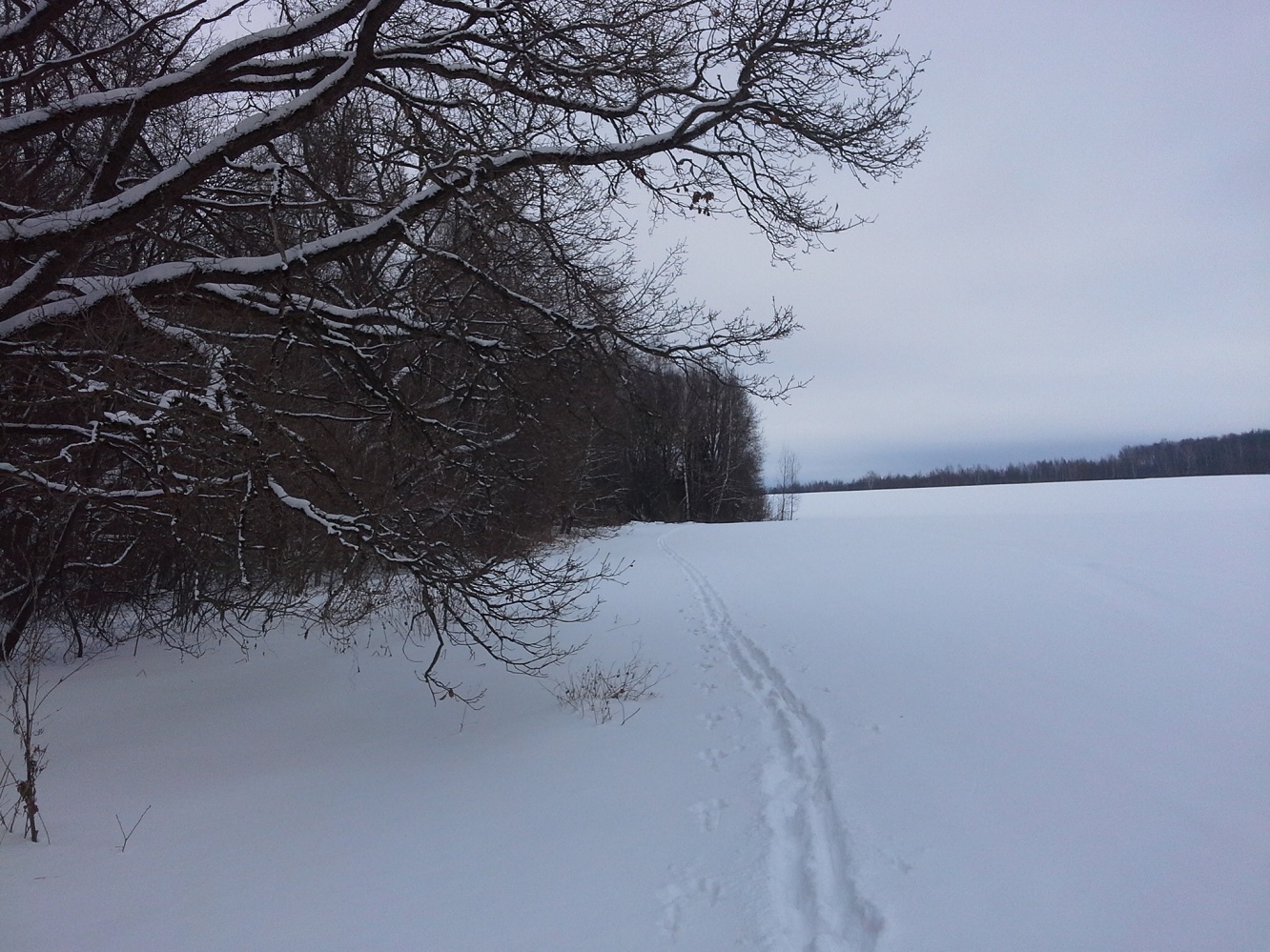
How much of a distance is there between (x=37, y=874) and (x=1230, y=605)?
488 inches

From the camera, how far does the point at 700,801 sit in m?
4.19

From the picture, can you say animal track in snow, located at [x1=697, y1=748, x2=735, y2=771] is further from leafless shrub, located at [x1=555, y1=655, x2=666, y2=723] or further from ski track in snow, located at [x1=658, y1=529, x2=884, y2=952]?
leafless shrub, located at [x1=555, y1=655, x2=666, y2=723]

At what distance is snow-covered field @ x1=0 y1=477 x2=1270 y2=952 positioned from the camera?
3.02 m

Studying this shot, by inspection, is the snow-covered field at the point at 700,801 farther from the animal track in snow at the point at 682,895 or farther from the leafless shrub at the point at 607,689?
the leafless shrub at the point at 607,689

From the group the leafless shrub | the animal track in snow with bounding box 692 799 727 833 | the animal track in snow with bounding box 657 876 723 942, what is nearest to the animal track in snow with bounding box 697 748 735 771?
the animal track in snow with bounding box 692 799 727 833

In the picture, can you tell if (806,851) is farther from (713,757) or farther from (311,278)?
(311,278)

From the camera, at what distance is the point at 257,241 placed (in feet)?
24.7

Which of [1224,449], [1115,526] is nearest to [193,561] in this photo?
[1115,526]

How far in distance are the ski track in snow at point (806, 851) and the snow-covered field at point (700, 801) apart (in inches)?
0.7

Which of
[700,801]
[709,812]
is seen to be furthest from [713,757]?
[709,812]

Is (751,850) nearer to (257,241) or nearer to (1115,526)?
(257,241)

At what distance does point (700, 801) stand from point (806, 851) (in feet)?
2.63

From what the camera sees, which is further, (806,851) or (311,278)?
(311,278)

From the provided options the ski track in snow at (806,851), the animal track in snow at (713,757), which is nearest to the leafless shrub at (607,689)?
the animal track in snow at (713,757)
